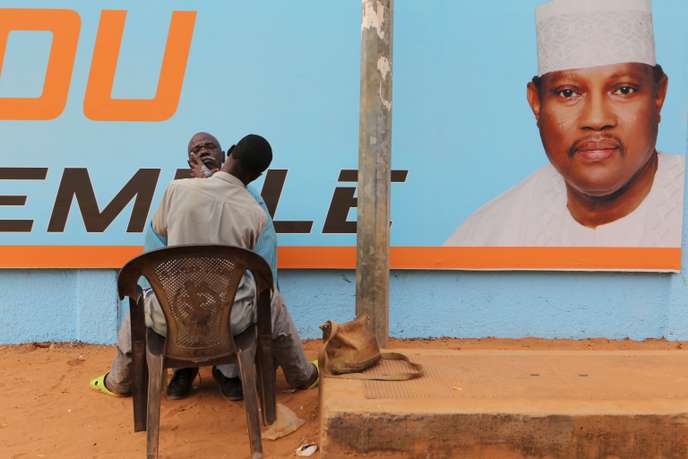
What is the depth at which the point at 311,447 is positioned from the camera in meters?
2.94

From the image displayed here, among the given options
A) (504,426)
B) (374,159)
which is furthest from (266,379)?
(374,159)

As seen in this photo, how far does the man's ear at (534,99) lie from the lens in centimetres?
469

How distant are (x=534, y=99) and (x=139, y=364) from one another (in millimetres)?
3365

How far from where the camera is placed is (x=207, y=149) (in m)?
4.34

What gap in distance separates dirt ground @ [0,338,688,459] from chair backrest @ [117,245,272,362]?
1.79 ft

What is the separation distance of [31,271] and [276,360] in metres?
2.32

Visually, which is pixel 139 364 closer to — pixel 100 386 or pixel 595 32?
pixel 100 386

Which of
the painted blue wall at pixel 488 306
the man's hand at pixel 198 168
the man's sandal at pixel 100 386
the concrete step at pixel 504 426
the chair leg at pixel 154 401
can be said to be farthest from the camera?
the painted blue wall at pixel 488 306

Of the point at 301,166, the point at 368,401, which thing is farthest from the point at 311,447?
the point at 301,166

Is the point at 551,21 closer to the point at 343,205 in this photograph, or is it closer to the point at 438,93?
the point at 438,93

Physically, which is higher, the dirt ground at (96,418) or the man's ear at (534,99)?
the man's ear at (534,99)

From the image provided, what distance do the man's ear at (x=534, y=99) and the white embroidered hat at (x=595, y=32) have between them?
8.6 inches

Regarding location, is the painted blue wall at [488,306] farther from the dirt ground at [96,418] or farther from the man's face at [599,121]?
the man's face at [599,121]

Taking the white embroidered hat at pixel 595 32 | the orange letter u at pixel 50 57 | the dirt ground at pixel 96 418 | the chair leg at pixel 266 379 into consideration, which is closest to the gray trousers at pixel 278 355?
the dirt ground at pixel 96 418
